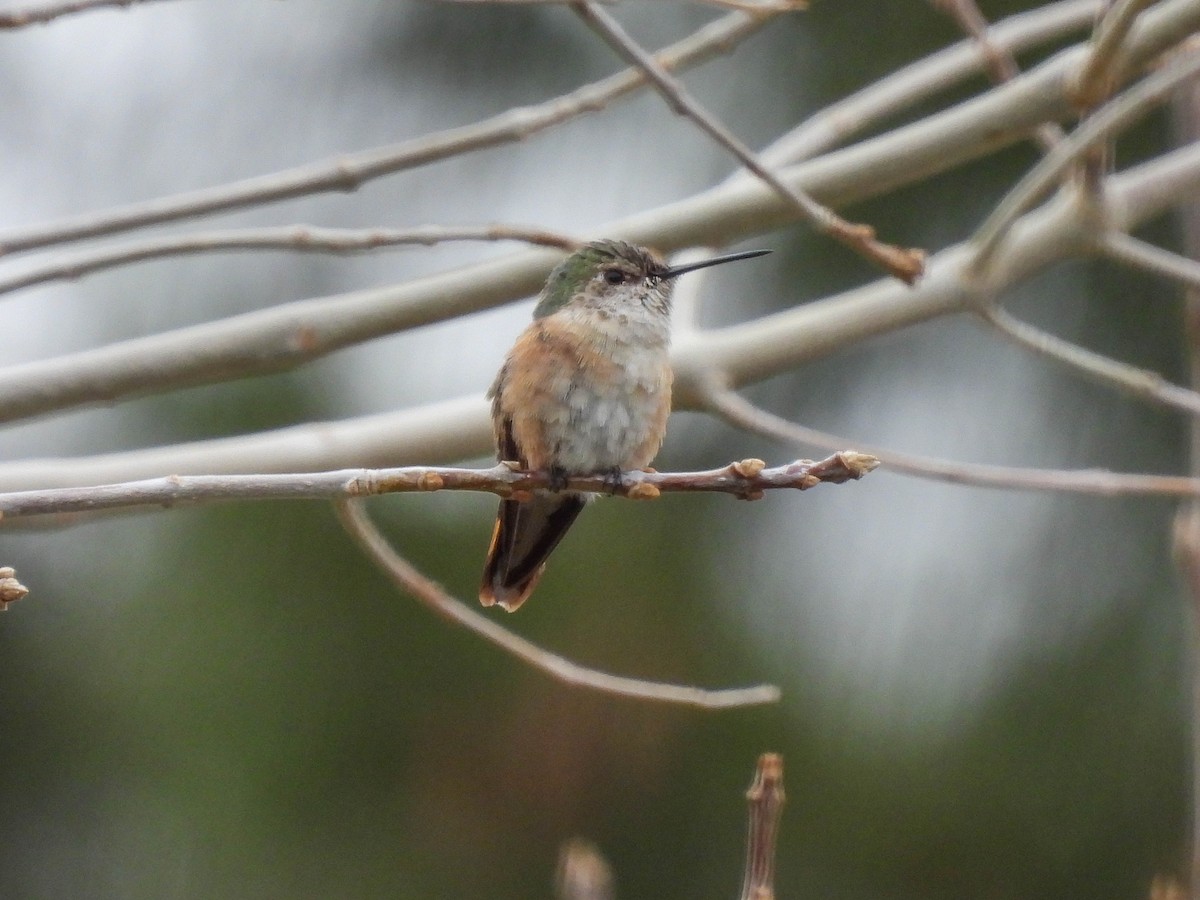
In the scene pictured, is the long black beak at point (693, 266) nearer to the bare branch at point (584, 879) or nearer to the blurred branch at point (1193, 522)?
the blurred branch at point (1193, 522)

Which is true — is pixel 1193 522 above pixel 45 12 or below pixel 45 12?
below

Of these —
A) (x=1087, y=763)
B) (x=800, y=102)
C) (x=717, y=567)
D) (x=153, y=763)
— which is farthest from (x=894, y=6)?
(x=153, y=763)

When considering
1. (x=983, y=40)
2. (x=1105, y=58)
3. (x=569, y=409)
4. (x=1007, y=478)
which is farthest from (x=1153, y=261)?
(x=569, y=409)

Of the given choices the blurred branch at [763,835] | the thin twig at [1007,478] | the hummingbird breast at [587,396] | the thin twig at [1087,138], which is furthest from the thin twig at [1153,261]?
the blurred branch at [763,835]

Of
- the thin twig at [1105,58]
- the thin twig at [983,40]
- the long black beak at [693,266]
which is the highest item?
the thin twig at [983,40]

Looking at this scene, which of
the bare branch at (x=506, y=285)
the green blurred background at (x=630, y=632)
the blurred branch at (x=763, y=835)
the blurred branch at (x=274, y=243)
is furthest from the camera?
the green blurred background at (x=630, y=632)

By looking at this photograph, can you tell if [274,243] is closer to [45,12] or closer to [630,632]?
[45,12]

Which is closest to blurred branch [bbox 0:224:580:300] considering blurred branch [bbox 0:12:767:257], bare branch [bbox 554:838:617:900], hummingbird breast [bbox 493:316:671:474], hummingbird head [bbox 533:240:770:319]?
Result: blurred branch [bbox 0:12:767:257]
